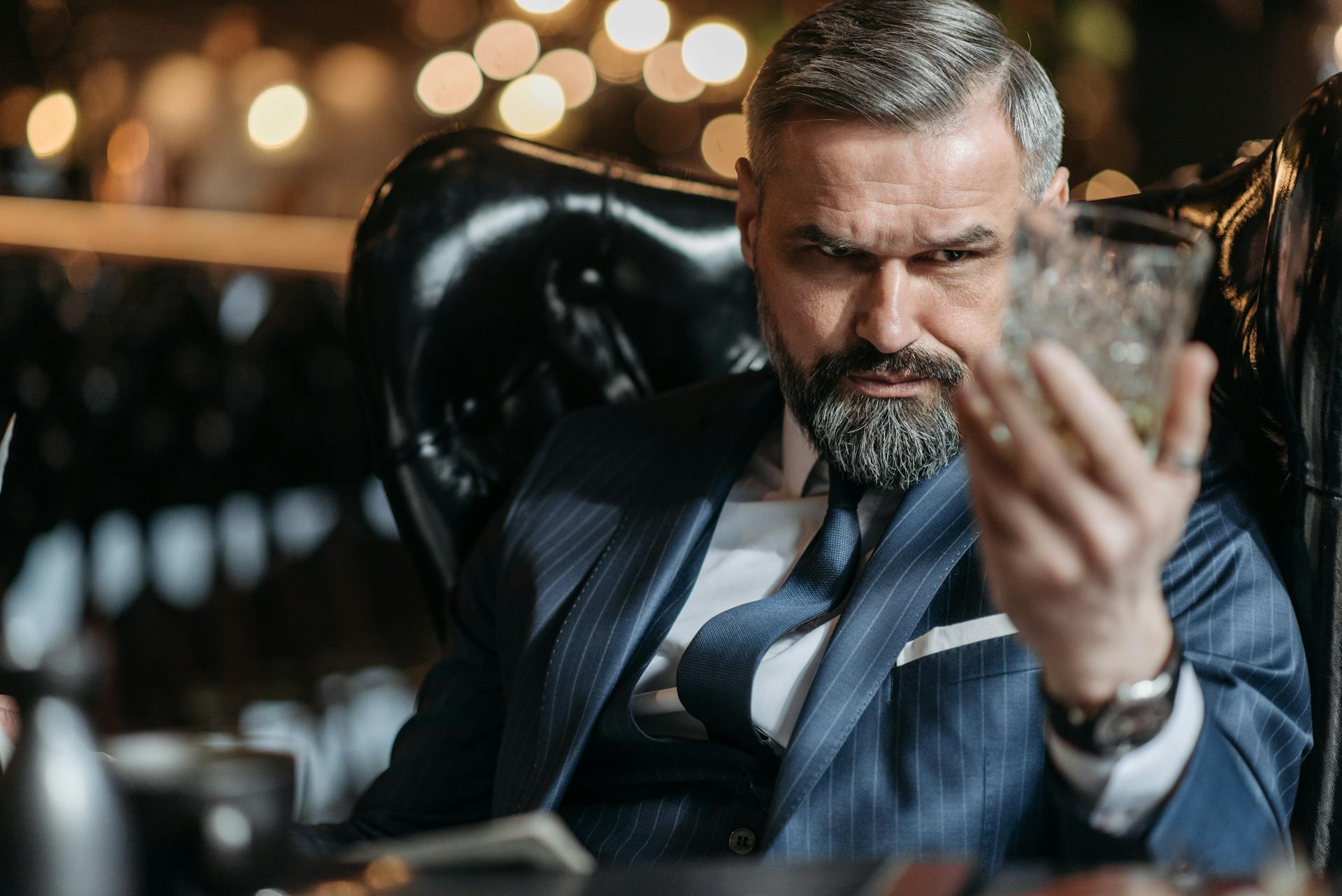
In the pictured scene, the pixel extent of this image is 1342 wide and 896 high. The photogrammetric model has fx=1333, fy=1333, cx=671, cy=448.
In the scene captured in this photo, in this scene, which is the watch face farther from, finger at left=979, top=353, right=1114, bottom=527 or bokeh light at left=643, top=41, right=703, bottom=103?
bokeh light at left=643, top=41, right=703, bottom=103

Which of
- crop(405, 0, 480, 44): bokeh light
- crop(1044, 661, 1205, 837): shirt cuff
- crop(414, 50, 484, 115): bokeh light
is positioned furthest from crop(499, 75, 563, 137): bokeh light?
crop(1044, 661, 1205, 837): shirt cuff

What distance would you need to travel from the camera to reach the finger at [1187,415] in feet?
2.03

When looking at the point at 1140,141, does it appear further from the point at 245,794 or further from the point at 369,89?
the point at 245,794

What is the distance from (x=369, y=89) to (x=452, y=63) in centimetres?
32

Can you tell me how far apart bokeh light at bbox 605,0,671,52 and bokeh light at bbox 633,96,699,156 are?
75 cm

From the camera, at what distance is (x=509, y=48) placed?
4660 mm

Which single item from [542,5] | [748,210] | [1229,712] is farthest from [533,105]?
[1229,712]

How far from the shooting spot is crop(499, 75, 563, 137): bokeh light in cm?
471

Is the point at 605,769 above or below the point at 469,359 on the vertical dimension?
below

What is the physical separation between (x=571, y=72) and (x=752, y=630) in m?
3.85

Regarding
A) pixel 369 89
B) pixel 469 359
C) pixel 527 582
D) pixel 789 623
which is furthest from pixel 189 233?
pixel 789 623

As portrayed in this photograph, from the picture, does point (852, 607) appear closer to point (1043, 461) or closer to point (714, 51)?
point (1043, 461)

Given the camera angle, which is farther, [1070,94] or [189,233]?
[1070,94]

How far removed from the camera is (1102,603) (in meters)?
0.67
